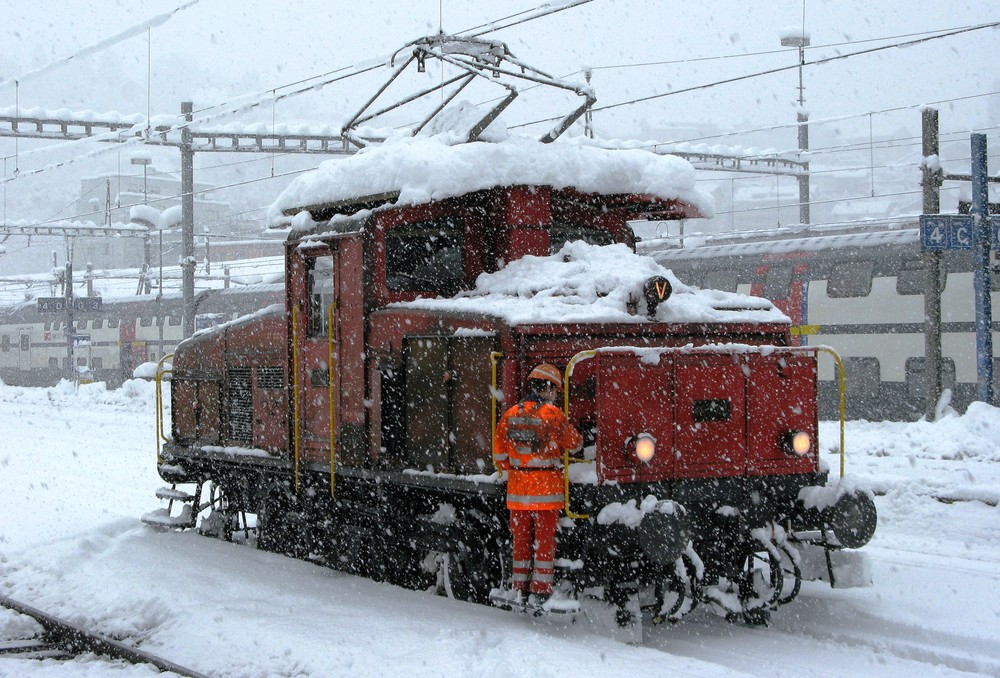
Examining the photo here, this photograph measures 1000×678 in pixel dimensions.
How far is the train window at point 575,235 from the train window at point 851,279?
42.8ft

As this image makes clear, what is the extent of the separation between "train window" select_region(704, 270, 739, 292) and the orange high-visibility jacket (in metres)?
16.4

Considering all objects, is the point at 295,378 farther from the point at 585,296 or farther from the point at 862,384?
the point at 862,384

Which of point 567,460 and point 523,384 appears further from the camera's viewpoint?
point 523,384

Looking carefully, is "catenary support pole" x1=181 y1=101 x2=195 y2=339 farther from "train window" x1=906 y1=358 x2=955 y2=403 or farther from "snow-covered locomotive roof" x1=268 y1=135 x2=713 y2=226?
"snow-covered locomotive roof" x1=268 y1=135 x2=713 y2=226

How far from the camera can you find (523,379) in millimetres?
6793

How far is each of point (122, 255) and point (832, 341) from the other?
270ft

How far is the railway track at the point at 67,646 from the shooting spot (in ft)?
21.6

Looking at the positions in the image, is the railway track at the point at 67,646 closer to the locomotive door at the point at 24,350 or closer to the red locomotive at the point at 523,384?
the red locomotive at the point at 523,384

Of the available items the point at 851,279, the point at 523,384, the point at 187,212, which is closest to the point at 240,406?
the point at 523,384

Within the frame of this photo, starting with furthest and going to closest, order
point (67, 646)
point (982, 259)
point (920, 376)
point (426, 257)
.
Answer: point (920, 376), point (982, 259), point (426, 257), point (67, 646)

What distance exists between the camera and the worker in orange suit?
6.42m

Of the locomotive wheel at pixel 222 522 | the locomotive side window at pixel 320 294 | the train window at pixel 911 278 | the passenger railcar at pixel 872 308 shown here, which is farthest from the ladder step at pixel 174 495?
the train window at pixel 911 278

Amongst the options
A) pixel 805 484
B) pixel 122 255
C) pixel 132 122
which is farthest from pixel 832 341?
pixel 122 255

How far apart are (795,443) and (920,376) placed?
1307 cm
